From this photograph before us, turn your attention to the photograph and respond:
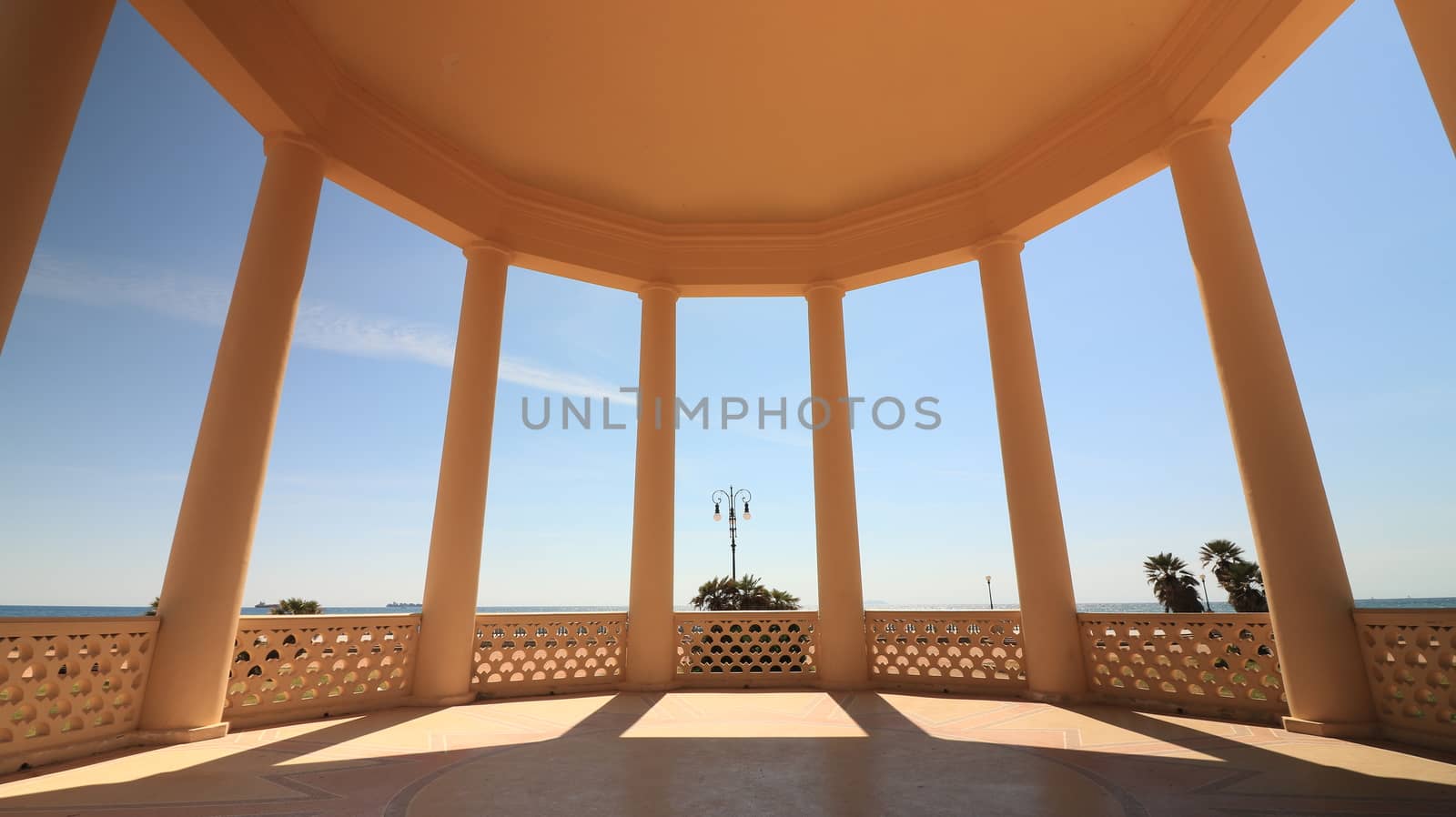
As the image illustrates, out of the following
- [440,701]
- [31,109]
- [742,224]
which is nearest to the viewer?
[31,109]

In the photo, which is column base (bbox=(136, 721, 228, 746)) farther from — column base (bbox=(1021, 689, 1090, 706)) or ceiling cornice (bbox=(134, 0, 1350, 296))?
column base (bbox=(1021, 689, 1090, 706))

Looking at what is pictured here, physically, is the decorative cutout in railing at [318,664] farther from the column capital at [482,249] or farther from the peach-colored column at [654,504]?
the column capital at [482,249]

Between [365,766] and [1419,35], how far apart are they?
9.86 metres

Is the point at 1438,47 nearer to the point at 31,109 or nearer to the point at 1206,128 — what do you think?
the point at 1206,128

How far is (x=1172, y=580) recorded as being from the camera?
26172 mm

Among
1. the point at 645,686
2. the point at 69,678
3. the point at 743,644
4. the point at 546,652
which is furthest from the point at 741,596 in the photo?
the point at 69,678

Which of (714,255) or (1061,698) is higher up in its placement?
(714,255)

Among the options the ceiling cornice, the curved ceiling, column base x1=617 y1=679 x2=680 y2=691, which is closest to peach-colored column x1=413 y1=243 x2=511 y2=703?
the ceiling cornice

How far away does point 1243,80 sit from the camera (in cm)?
701

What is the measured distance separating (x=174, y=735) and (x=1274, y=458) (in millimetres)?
10738

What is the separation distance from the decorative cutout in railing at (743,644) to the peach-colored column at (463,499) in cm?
314

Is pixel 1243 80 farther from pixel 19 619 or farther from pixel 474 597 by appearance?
pixel 19 619

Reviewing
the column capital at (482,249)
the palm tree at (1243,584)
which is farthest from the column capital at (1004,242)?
the palm tree at (1243,584)

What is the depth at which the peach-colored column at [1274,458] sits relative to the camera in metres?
6.02
